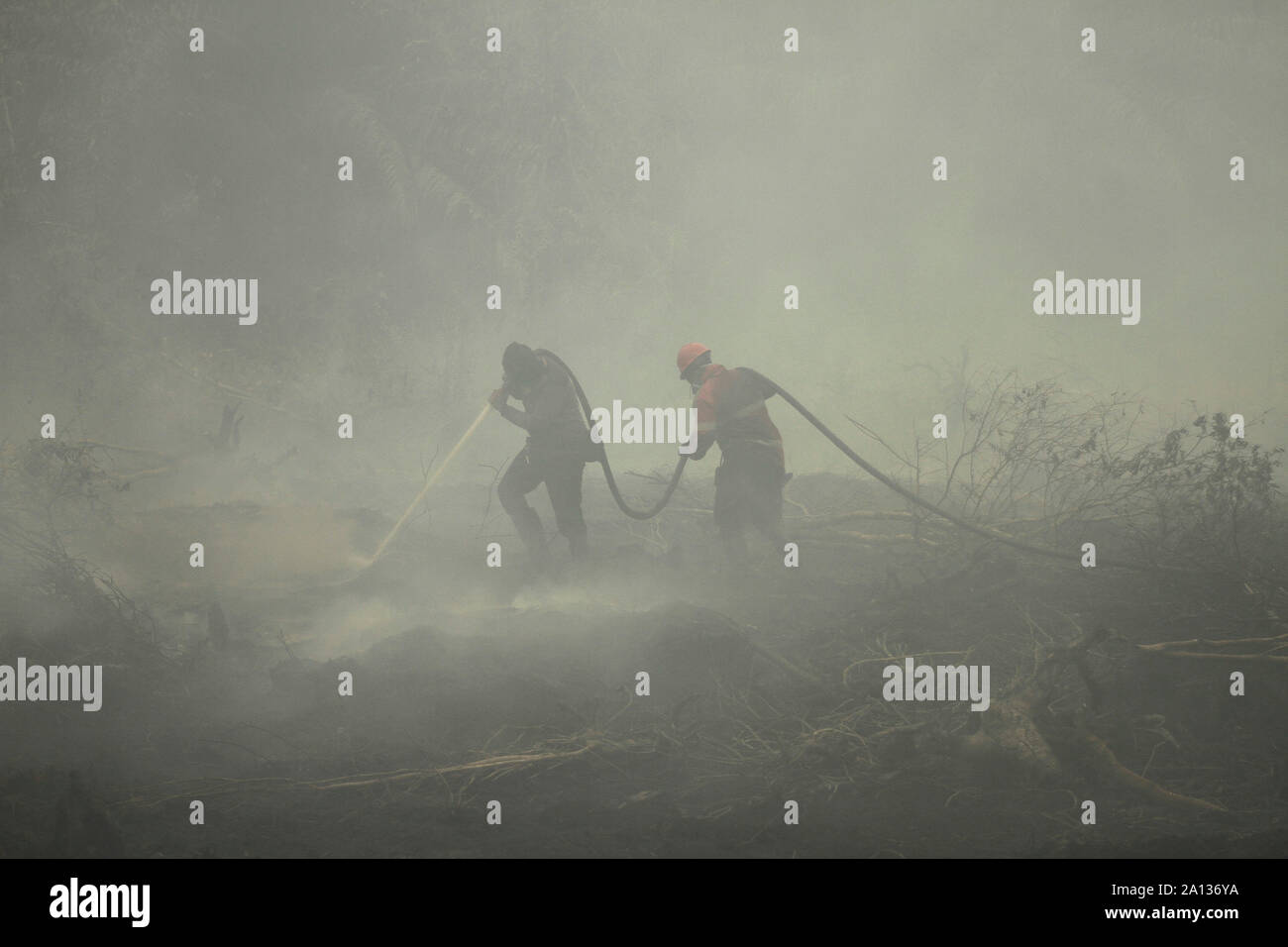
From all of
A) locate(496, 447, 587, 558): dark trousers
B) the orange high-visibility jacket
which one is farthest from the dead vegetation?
the orange high-visibility jacket

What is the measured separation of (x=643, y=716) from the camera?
685cm

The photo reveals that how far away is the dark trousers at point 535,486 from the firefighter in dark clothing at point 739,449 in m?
1.09

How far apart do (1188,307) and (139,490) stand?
1681 centimetres

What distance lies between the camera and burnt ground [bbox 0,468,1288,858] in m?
5.46

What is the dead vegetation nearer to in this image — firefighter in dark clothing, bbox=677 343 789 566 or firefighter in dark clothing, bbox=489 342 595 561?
firefighter in dark clothing, bbox=677 343 789 566

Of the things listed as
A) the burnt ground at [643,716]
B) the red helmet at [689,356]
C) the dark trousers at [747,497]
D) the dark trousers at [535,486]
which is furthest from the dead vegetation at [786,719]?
the red helmet at [689,356]

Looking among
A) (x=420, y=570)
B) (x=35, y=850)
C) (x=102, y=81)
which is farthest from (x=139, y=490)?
(x=35, y=850)

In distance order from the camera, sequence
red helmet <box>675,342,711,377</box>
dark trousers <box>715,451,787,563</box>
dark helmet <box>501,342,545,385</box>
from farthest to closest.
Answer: red helmet <box>675,342,711,377</box> < dark trousers <box>715,451,787,563</box> < dark helmet <box>501,342,545,385</box>

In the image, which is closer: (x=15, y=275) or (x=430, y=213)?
(x=15, y=275)

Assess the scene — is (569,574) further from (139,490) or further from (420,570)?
(139,490)

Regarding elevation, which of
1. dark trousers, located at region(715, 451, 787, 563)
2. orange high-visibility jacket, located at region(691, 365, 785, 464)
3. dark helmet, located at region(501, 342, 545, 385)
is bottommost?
dark trousers, located at region(715, 451, 787, 563)

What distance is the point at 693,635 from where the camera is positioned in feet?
23.9

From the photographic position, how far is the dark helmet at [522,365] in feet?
30.3

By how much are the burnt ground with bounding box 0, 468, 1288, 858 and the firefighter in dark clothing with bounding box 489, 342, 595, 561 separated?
55 cm
